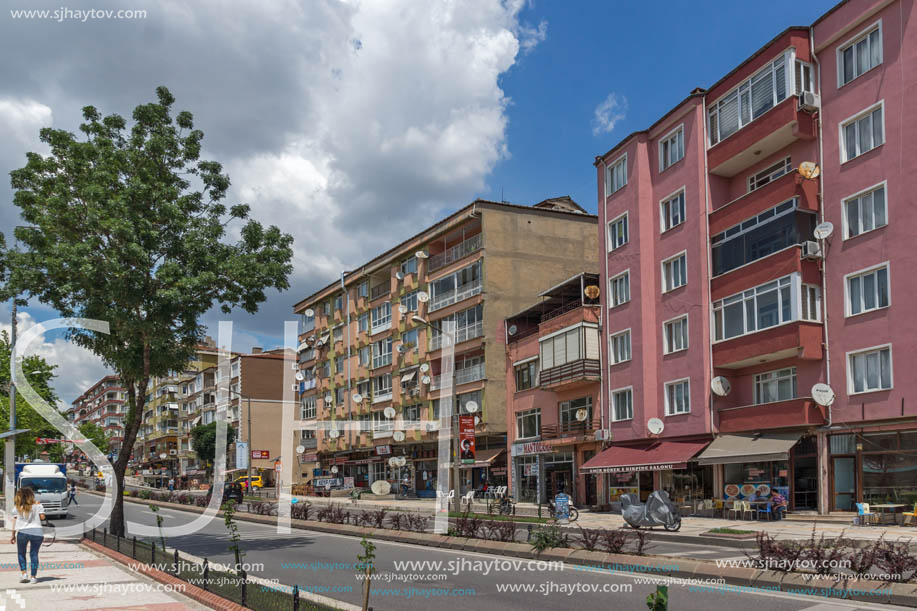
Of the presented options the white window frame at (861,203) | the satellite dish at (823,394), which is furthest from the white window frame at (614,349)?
the white window frame at (861,203)

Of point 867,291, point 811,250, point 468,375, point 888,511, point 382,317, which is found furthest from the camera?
point 382,317

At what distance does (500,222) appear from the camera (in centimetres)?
5184

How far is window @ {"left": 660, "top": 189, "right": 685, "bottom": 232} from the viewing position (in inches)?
1451

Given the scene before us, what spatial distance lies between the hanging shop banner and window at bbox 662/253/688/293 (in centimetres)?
1105

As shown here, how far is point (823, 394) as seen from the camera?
28234 mm

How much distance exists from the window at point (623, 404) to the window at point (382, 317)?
25.7 meters

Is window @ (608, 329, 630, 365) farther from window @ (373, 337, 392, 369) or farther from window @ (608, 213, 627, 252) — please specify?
window @ (373, 337, 392, 369)

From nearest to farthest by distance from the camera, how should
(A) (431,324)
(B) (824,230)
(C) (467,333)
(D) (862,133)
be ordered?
(D) (862,133)
(B) (824,230)
(A) (431,324)
(C) (467,333)

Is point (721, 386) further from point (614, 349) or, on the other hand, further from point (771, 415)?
point (614, 349)

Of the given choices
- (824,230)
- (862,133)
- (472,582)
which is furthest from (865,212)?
(472,582)

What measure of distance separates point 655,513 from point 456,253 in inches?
1324

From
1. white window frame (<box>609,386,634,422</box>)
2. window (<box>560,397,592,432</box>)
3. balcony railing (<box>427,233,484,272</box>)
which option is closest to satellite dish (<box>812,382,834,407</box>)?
white window frame (<box>609,386,634,422</box>)

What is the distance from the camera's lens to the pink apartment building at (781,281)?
88.6 feet

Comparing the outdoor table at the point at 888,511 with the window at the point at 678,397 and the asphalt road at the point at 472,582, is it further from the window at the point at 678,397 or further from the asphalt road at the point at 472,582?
the window at the point at 678,397
